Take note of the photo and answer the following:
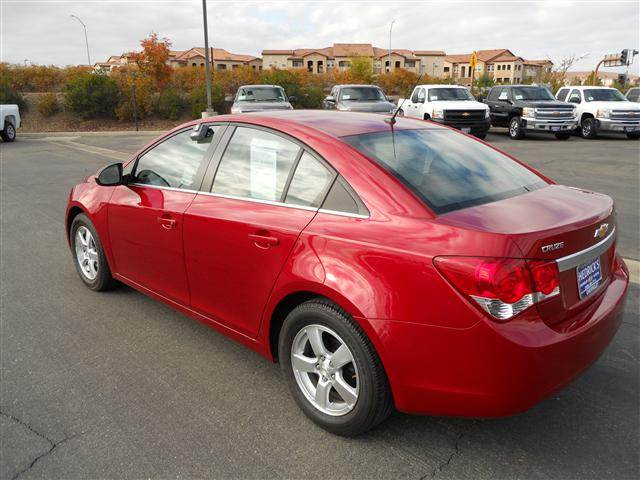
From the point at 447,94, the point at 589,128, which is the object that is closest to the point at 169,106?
the point at 447,94

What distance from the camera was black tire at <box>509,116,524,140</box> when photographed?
2076 centimetres

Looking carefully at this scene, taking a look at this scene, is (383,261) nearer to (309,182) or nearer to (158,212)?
(309,182)

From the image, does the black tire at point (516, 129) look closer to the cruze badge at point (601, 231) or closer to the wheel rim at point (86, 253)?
the wheel rim at point (86, 253)

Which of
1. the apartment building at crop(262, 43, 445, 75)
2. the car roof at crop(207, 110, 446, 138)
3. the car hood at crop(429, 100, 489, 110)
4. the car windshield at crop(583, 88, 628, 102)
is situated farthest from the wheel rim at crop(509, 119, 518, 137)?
the apartment building at crop(262, 43, 445, 75)

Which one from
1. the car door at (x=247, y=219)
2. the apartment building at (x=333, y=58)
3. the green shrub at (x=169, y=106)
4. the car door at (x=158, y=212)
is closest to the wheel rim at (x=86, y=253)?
the car door at (x=158, y=212)

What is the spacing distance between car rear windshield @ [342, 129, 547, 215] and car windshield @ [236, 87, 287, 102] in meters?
16.1

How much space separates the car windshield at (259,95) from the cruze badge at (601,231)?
17015 millimetres

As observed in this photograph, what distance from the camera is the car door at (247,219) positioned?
9.43ft

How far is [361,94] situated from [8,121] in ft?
46.0

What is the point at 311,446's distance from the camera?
2.70 metres

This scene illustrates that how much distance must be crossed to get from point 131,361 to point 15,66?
1679 inches

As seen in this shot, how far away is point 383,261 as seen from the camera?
2.42 meters

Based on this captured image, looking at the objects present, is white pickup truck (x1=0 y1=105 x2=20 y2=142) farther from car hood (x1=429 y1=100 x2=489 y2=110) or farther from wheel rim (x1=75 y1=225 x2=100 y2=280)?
wheel rim (x1=75 y1=225 x2=100 y2=280)

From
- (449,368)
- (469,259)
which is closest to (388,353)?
(449,368)
